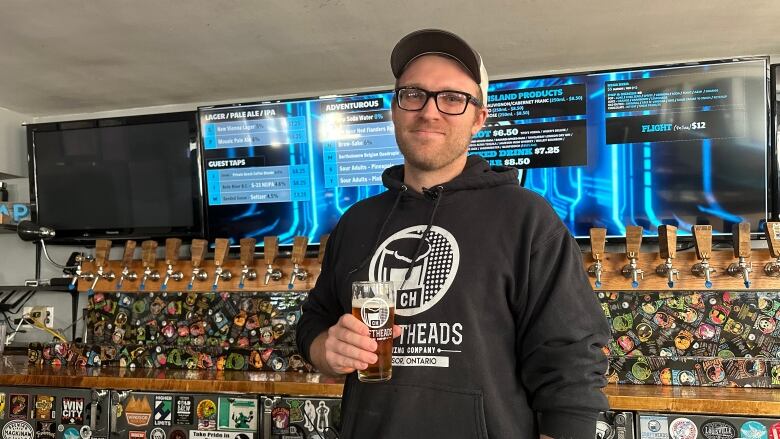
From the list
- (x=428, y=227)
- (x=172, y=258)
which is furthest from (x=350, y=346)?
(x=172, y=258)

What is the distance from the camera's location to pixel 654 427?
225cm

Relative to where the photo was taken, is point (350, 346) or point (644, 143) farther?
point (644, 143)

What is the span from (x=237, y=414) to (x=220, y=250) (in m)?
0.80

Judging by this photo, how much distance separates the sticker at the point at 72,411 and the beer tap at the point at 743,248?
2808mm

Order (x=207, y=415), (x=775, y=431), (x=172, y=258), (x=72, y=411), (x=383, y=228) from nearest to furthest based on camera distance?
(x=383, y=228) < (x=775, y=431) < (x=207, y=415) < (x=72, y=411) < (x=172, y=258)

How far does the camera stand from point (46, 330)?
11.3ft

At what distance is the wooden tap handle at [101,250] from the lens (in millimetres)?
3299

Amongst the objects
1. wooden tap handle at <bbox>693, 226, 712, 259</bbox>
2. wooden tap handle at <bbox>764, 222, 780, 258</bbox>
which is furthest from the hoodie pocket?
wooden tap handle at <bbox>764, 222, 780, 258</bbox>

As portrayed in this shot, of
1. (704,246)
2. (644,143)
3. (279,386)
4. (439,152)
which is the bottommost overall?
(279,386)

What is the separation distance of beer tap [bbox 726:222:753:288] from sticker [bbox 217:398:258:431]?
202cm

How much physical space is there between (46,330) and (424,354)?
2898 mm

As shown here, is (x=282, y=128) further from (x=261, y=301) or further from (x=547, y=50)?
(x=547, y=50)

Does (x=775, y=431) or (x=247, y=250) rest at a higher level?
(x=247, y=250)

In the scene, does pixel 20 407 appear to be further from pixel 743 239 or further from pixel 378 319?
pixel 743 239
